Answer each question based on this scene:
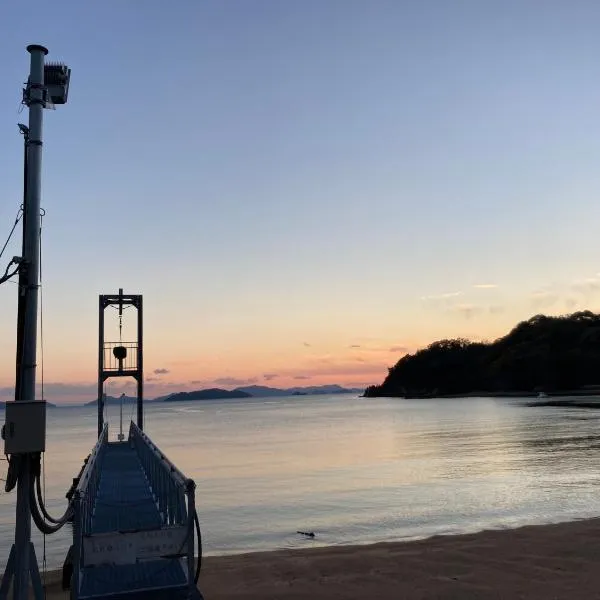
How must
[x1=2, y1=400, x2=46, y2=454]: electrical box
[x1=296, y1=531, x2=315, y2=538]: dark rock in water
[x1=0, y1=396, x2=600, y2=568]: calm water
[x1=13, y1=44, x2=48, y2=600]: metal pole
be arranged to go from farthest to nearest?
1. [x1=0, y1=396, x2=600, y2=568]: calm water
2. [x1=296, y1=531, x2=315, y2=538]: dark rock in water
3. [x1=13, y1=44, x2=48, y2=600]: metal pole
4. [x1=2, y1=400, x2=46, y2=454]: electrical box

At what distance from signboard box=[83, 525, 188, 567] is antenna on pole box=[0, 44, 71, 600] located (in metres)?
0.65

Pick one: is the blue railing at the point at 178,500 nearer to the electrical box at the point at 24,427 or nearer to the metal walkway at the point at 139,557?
the metal walkway at the point at 139,557

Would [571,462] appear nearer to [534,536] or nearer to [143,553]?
[534,536]

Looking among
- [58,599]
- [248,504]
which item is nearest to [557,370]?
[248,504]

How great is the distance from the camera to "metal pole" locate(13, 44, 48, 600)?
6879 mm

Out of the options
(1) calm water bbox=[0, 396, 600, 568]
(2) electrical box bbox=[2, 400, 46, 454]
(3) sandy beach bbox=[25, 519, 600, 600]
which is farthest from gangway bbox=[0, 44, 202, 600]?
(1) calm water bbox=[0, 396, 600, 568]

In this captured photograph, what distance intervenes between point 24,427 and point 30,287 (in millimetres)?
1556

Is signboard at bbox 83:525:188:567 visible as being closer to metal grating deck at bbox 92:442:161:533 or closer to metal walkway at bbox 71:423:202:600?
metal walkway at bbox 71:423:202:600

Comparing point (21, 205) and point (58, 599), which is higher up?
point (21, 205)

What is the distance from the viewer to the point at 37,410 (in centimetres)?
684

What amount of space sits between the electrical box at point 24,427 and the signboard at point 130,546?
145 cm

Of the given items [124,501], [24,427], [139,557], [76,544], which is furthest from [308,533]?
[24,427]

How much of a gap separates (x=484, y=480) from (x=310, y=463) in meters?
14.8

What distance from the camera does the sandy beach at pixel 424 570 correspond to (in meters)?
10.5
